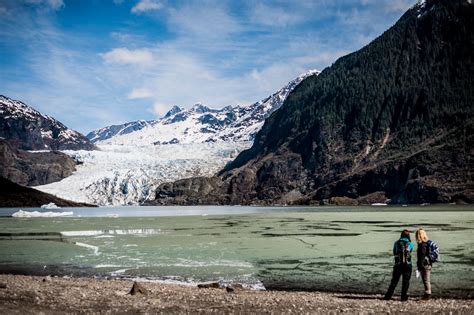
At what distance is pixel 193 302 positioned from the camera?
17375 mm

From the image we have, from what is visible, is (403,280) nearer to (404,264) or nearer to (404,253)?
(404,264)

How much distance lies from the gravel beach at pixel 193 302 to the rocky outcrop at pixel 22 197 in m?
160

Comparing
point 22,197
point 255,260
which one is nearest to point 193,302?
point 255,260

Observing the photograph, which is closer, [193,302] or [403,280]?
[193,302]

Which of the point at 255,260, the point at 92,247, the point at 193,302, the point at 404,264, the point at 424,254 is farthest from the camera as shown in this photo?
the point at 92,247

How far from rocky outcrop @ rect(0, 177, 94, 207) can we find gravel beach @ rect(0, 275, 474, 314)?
160 m

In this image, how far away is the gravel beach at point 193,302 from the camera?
1580cm

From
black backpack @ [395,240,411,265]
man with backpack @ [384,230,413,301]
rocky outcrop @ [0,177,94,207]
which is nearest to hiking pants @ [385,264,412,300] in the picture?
man with backpack @ [384,230,413,301]

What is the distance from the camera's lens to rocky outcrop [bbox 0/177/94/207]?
16775 centimetres

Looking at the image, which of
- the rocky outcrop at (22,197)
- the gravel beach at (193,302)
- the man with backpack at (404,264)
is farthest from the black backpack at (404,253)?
the rocky outcrop at (22,197)

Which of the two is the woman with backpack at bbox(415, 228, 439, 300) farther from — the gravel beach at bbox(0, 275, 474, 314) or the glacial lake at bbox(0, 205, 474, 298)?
the glacial lake at bbox(0, 205, 474, 298)

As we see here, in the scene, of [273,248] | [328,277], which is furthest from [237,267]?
[273,248]

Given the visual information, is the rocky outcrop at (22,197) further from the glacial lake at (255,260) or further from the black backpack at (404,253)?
the black backpack at (404,253)

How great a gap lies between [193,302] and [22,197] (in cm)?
16785
